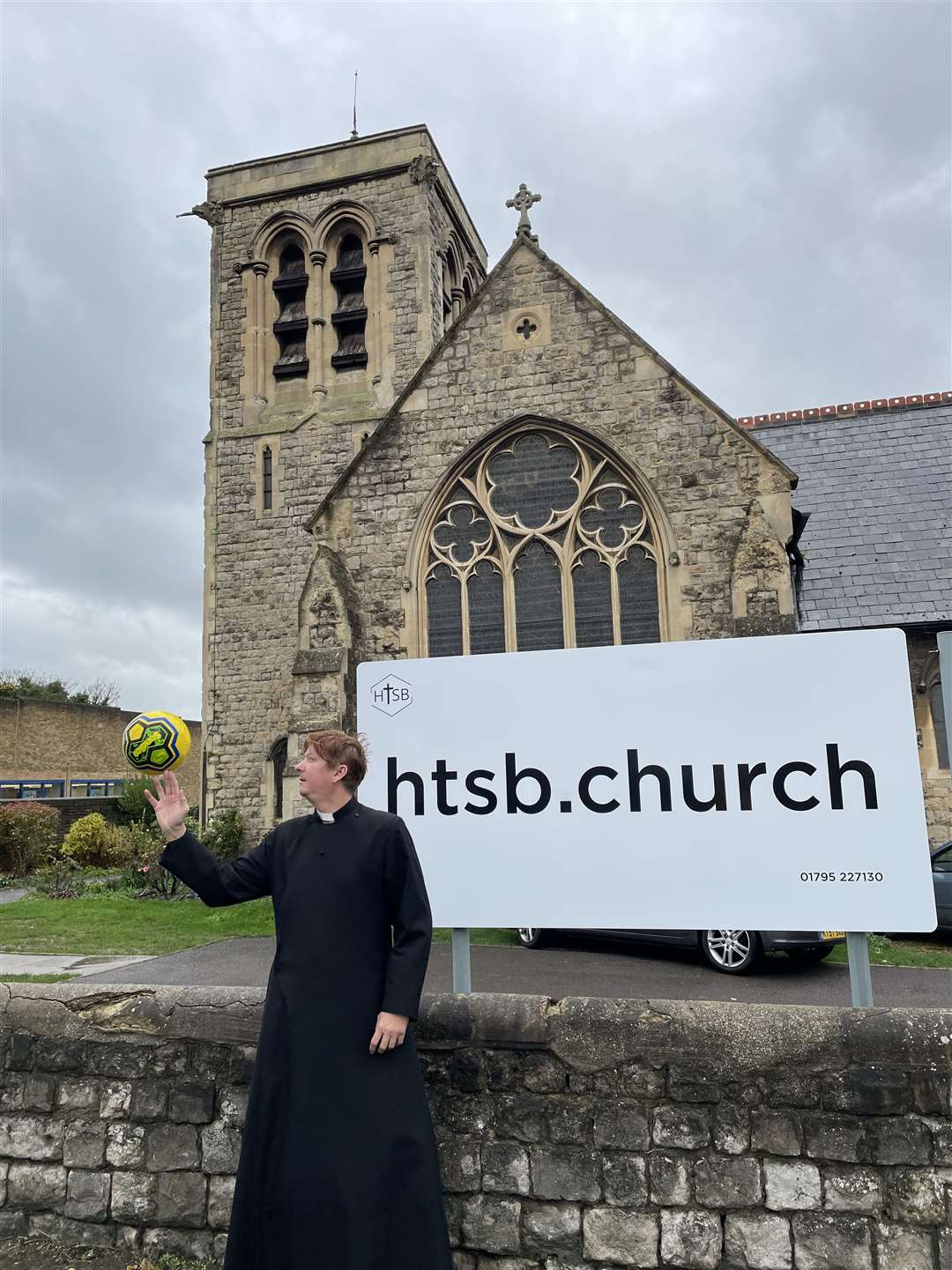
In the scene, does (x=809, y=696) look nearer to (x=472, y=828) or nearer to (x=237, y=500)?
(x=472, y=828)

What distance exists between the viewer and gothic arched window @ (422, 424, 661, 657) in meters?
11.9

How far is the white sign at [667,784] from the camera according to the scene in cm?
346

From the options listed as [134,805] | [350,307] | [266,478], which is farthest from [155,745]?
[134,805]

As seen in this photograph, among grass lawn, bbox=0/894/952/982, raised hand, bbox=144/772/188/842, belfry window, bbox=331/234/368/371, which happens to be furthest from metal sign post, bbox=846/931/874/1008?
belfry window, bbox=331/234/368/371

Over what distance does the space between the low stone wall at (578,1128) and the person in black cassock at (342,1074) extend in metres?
0.55

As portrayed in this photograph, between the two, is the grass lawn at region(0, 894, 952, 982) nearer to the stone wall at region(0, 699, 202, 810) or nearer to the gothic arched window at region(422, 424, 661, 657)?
the gothic arched window at region(422, 424, 661, 657)

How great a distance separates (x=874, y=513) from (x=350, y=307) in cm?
1200

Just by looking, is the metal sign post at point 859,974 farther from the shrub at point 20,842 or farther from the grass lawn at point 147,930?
the shrub at point 20,842

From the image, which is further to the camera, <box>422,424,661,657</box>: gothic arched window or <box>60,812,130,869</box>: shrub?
<box>60,812,130,869</box>: shrub

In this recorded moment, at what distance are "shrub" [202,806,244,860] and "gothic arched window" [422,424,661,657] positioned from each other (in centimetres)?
740

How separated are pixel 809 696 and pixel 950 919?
8.36m

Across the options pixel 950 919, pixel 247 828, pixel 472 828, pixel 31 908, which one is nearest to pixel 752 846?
pixel 472 828

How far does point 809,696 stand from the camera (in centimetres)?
360

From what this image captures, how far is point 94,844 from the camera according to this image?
1847 centimetres
